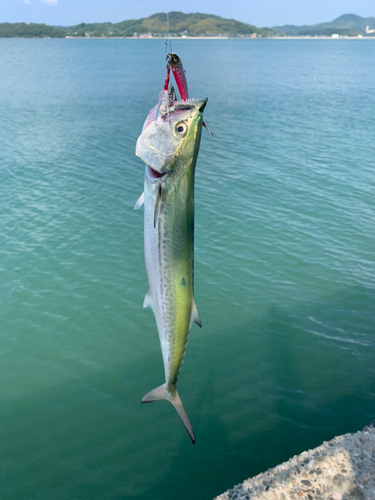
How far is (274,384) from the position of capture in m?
9.05

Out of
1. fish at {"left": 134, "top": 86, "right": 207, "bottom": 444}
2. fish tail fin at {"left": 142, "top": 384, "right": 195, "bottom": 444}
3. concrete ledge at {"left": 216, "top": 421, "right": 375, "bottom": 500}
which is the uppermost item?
fish at {"left": 134, "top": 86, "right": 207, "bottom": 444}

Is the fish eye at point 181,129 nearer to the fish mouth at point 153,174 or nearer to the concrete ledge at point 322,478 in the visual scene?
the fish mouth at point 153,174

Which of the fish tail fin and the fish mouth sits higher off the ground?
the fish mouth

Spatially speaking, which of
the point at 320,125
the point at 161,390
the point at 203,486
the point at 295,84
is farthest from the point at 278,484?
the point at 295,84

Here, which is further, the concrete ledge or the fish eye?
the concrete ledge

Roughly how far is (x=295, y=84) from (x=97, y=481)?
173ft

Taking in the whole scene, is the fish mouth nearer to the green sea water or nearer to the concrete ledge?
the green sea water

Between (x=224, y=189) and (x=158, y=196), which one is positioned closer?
(x=158, y=196)

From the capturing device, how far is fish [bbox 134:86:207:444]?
11.1 ft

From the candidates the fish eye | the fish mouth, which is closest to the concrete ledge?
the fish mouth

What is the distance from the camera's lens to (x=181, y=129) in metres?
3.40

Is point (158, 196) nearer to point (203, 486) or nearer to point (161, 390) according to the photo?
point (161, 390)

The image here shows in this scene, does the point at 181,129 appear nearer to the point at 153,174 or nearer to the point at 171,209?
the point at 153,174

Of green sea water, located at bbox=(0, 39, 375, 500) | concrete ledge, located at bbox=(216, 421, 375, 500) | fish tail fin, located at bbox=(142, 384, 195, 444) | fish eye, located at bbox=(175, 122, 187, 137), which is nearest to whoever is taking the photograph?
fish eye, located at bbox=(175, 122, 187, 137)
